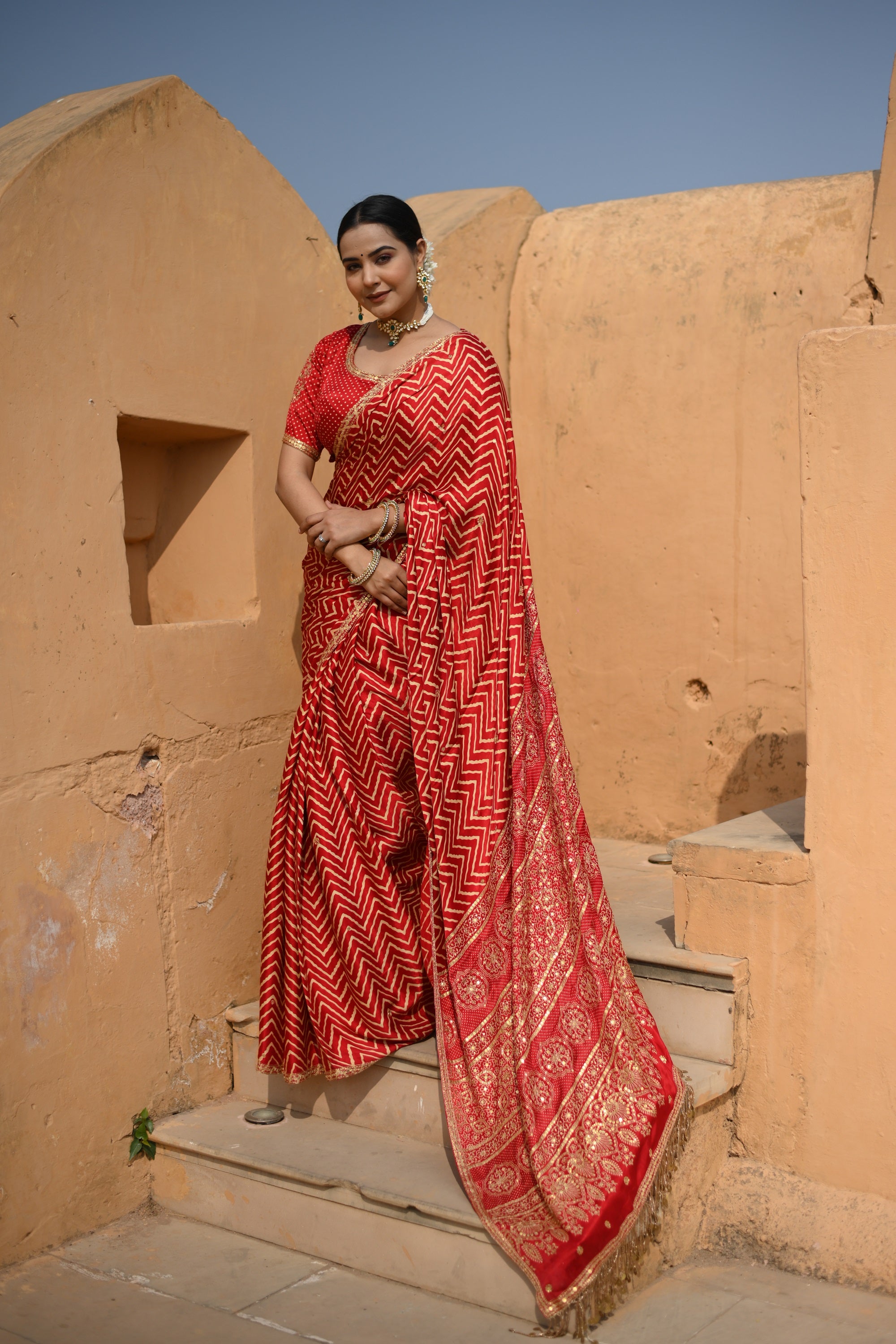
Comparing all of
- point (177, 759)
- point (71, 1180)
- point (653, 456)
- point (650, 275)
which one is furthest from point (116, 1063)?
point (650, 275)

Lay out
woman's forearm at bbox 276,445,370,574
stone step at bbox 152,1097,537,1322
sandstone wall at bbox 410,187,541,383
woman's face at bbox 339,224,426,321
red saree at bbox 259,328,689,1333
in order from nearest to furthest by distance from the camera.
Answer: stone step at bbox 152,1097,537,1322 < red saree at bbox 259,328,689,1333 < woman's face at bbox 339,224,426,321 < woman's forearm at bbox 276,445,370,574 < sandstone wall at bbox 410,187,541,383

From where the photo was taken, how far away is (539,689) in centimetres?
289

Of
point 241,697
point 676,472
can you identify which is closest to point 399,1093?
point 241,697

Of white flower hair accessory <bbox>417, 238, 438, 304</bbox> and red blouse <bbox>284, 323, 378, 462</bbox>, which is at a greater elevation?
white flower hair accessory <bbox>417, 238, 438, 304</bbox>

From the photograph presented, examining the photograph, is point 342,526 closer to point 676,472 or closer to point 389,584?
point 389,584

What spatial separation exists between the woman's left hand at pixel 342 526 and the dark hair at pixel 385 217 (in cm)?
59

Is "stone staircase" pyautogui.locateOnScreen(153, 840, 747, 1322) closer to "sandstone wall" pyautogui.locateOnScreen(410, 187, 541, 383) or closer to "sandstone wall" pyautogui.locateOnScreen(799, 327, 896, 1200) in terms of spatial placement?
"sandstone wall" pyautogui.locateOnScreen(799, 327, 896, 1200)

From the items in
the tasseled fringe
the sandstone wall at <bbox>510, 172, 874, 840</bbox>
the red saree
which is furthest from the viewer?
the sandstone wall at <bbox>510, 172, 874, 840</bbox>

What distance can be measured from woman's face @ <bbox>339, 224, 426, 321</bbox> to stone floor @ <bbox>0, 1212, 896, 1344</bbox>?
2094mm

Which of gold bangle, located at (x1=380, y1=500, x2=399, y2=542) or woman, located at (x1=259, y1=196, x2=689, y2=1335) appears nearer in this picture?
woman, located at (x1=259, y1=196, x2=689, y2=1335)

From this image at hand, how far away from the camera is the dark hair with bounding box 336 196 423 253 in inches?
108

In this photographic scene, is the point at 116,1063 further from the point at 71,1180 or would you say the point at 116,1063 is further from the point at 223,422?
the point at 223,422

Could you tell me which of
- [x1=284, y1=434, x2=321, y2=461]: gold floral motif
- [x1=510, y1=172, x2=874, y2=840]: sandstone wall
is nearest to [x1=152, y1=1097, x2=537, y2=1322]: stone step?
[x1=284, y1=434, x2=321, y2=461]: gold floral motif

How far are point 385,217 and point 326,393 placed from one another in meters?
0.42
